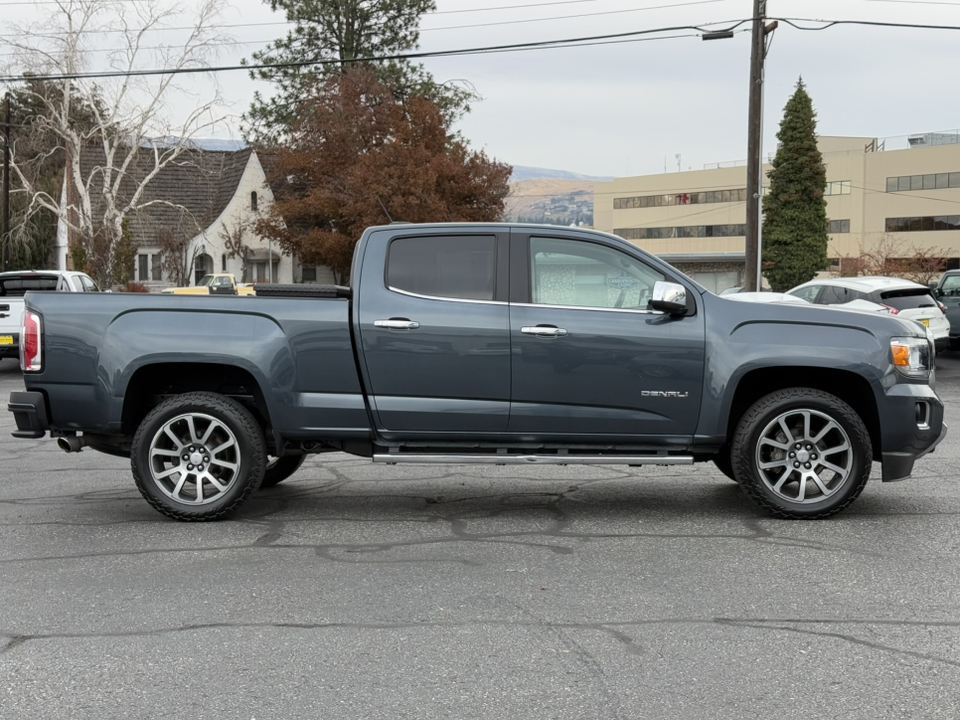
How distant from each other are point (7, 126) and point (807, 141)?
35.2 metres

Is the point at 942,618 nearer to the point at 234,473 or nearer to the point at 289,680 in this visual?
the point at 289,680

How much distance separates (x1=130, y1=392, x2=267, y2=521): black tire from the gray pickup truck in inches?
0.5

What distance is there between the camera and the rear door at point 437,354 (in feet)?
24.1

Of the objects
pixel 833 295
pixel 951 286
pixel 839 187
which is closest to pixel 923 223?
pixel 839 187

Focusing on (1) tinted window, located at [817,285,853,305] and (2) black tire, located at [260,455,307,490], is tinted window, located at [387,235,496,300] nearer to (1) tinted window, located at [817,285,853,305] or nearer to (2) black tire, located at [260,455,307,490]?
(2) black tire, located at [260,455,307,490]

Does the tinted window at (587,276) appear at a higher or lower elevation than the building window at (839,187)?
lower

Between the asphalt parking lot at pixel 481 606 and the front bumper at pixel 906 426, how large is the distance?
41 cm

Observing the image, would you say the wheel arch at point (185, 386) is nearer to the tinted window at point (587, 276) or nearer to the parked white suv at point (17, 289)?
the tinted window at point (587, 276)

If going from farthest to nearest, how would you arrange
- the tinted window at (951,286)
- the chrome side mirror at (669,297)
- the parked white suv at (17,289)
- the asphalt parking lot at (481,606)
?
1. the tinted window at (951,286)
2. the parked white suv at (17,289)
3. the chrome side mirror at (669,297)
4. the asphalt parking lot at (481,606)

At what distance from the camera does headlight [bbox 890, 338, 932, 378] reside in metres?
7.41

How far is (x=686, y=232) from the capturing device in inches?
4409

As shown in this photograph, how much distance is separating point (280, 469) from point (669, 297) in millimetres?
3508

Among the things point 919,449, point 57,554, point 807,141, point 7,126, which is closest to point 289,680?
point 57,554

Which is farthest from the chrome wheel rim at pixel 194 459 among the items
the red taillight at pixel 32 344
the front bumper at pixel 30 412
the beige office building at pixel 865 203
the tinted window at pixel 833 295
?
the beige office building at pixel 865 203
